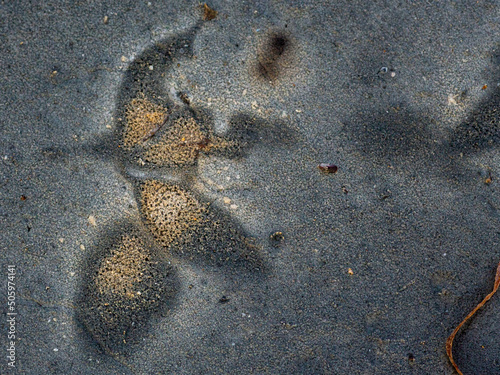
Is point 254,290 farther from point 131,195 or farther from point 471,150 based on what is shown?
point 471,150

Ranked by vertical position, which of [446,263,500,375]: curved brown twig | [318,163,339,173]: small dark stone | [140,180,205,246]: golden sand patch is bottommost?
[140,180,205,246]: golden sand patch

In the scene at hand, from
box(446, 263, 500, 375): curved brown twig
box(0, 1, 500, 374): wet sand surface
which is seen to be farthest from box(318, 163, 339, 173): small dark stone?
box(446, 263, 500, 375): curved brown twig

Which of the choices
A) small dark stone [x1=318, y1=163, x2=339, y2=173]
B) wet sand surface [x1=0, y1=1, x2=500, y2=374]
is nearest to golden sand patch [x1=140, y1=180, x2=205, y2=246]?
wet sand surface [x1=0, y1=1, x2=500, y2=374]

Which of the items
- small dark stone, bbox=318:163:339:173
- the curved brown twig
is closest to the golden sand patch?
small dark stone, bbox=318:163:339:173

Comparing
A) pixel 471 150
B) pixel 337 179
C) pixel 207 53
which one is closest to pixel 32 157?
pixel 207 53

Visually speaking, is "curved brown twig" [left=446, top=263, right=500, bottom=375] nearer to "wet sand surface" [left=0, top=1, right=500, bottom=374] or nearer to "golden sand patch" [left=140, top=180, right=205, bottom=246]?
"wet sand surface" [left=0, top=1, right=500, bottom=374]

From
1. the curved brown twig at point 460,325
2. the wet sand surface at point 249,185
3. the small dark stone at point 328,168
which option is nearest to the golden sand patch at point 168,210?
the wet sand surface at point 249,185

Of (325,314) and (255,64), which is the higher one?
(255,64)

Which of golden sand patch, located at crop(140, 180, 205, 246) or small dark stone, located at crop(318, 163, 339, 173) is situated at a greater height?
small dark stone, located at crop(318, 163, 339, 173)

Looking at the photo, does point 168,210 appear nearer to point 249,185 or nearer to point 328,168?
point 249,185

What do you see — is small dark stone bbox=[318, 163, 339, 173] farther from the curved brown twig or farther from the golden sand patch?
the curved brown twig

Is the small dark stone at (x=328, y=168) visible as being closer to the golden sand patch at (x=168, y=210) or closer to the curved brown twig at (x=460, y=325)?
the golden sand patch at (x=168, y=210)
